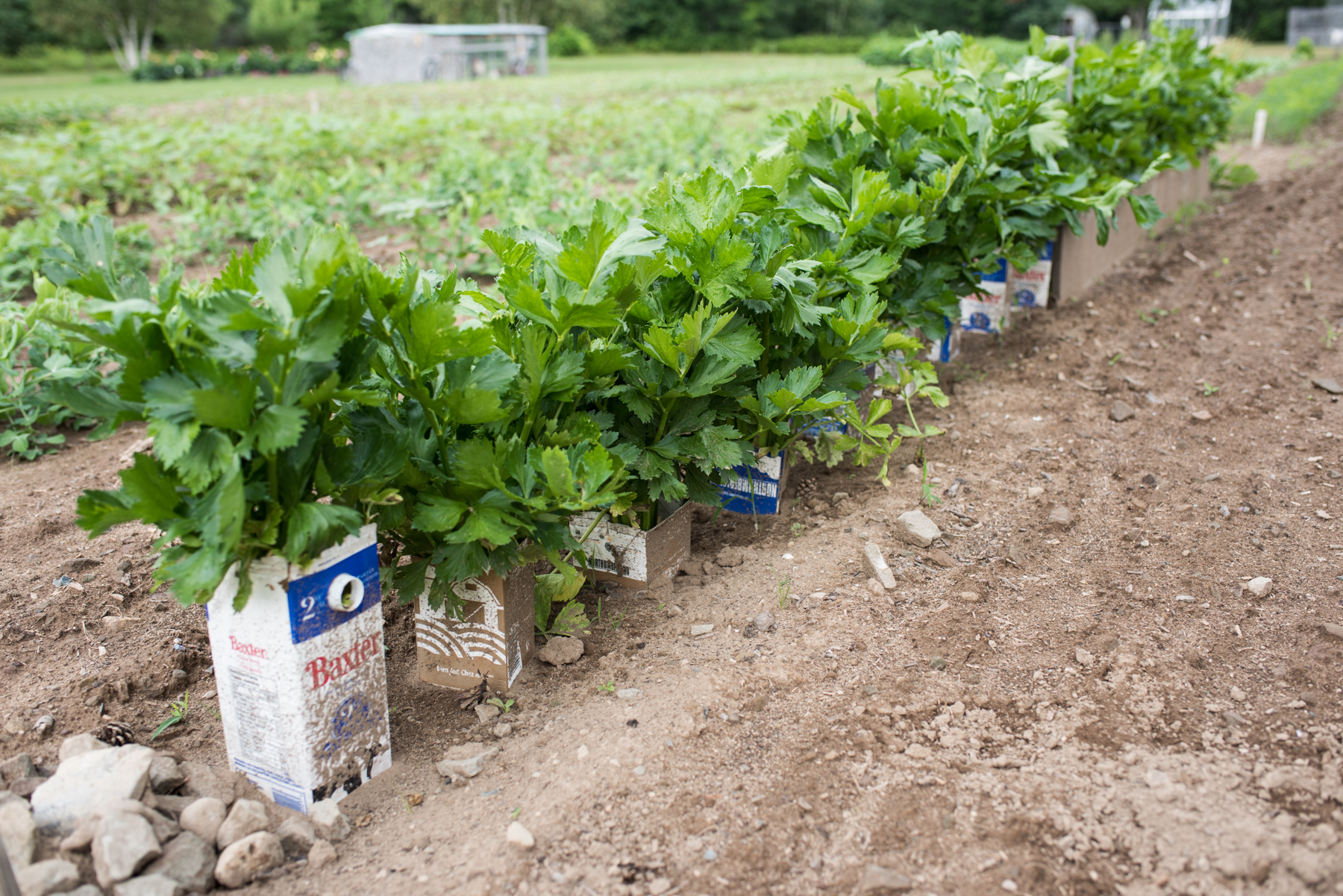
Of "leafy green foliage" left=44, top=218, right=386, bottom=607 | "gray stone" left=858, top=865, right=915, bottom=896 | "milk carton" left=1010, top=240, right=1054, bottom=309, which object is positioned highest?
"leafy green foliage" left=44, top=218, right=386, bottom=607

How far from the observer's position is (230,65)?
4059cm

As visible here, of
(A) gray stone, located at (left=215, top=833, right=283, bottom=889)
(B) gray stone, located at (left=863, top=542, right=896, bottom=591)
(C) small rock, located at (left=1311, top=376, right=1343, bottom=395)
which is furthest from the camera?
(C) small rock, located at (left=1311, top=376, right=1343, bottom=395)

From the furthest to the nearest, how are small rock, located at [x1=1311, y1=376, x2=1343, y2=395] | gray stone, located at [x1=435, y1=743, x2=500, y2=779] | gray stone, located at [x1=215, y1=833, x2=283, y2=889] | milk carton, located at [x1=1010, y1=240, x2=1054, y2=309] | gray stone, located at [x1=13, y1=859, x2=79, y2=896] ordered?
milk carton, located at [x1=1010, y1=240, x2=1054, y2=309], small rock, located at [x1=1311, y1=376, x2=1343, y2=395], gray stone, located at [x1=435, y1=743, x2=500, y2=779], gray stone, located at [x1=215, y1=833, x2=283, y2=889], gray stone, located at [x1=13, y1=859, x2=79, y2=896]

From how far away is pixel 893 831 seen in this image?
6.09 ft

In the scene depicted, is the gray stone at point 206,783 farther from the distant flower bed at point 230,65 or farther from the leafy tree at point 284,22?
the leafy tree at point 284,22

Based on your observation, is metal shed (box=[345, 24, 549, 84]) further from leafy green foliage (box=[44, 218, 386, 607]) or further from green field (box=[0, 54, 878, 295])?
leafy green foliage (box=[44, 218, 386, 607])

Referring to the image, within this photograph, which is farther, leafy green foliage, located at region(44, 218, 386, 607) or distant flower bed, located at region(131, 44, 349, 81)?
distant flower bed, located at region(131, 44, 349, 81)

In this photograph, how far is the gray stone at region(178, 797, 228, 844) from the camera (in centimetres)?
179

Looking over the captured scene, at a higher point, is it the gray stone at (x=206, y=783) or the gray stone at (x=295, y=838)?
the gray stone at (x=206, y=783)

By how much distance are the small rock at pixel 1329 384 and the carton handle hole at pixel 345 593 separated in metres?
4.15

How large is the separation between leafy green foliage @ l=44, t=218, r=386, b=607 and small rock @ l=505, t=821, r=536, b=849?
2.17 ft

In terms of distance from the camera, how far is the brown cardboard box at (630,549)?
2.67 m

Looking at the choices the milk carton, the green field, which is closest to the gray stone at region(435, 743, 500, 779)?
the green field

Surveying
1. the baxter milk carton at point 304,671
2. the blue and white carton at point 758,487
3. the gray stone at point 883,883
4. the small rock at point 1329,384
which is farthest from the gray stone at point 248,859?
the small rock at point 1329,384
